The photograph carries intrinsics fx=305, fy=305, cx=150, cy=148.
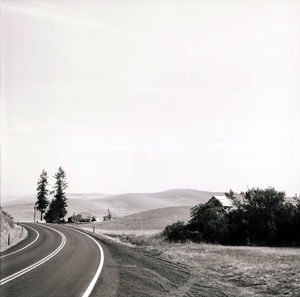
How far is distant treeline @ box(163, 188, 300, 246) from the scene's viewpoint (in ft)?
111

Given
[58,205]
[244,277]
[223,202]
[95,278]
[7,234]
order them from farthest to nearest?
[58,205], [223,202], [7,234], [244,277], [95,278]

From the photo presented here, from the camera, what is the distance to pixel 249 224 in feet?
117

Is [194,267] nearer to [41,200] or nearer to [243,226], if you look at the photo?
[243,226]

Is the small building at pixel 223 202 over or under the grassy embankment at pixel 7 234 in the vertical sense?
over

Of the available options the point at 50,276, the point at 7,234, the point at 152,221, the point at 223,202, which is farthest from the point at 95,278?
the point at 152,221

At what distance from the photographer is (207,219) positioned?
116 feet

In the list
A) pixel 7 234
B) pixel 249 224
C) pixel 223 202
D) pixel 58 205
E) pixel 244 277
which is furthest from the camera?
pixel 58 205

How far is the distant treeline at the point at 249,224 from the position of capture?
3394 cm

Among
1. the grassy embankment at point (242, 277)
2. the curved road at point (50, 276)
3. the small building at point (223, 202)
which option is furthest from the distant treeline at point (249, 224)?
the curved road at point (50, 276)

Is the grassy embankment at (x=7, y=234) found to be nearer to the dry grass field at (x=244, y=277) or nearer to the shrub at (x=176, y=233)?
the shrub at (x=176, y=233)

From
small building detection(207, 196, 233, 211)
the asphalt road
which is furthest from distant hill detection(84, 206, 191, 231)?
the asphalt road

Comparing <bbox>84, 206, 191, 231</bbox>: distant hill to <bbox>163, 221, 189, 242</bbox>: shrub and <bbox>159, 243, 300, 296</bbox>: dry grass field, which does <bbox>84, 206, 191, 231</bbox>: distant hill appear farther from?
<bbox>159, 243, 300, 296</bbox>: dry grass field

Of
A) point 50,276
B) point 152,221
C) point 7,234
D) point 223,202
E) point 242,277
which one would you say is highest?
point 223,202

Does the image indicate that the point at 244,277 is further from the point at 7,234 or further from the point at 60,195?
the point at 60,195
